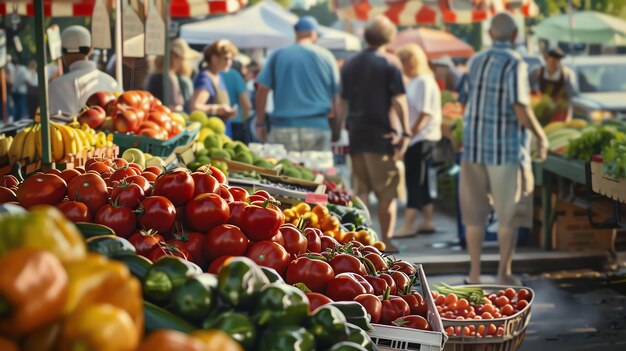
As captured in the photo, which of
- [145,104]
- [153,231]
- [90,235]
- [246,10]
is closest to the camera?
[90,235]

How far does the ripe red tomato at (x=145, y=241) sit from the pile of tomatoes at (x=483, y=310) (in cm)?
206

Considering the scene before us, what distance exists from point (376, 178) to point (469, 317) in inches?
168

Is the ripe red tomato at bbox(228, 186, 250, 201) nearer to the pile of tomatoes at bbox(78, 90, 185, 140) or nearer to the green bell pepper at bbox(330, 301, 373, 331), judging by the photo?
the green bell pepper at bbox(330, 301, 373, 331)

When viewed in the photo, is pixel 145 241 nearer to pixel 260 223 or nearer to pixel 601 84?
pixel 260 223

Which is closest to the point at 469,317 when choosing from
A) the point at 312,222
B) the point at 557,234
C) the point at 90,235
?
the point at 312,222

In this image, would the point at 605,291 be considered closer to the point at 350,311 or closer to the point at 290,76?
the point at 290,76

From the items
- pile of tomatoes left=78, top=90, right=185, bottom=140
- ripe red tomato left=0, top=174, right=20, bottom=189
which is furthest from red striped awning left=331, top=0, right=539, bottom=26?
ripe red tomato left=0, top=174, right=20, bottom=189

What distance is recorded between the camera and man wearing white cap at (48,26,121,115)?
687 centimetres

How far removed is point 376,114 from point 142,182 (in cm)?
564

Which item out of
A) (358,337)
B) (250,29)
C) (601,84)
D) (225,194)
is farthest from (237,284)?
(601,84)

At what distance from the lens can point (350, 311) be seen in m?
2.93

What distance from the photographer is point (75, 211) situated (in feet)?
11.1

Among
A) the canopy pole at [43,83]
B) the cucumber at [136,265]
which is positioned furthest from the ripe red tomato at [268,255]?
the canopy pole at [43,83]

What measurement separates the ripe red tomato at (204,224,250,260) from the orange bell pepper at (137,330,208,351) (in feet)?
5.51
